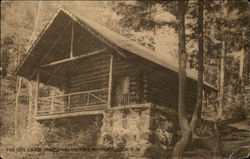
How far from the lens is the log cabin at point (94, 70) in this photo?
1241 cm

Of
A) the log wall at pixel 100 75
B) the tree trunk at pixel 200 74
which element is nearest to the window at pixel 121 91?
the log wall at pixel 100 75

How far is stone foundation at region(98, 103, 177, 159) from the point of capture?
1020cm

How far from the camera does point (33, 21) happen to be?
24.1 m

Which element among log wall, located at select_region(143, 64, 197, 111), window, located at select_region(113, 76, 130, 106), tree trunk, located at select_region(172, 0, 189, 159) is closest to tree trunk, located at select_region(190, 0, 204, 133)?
tree trunk, located at select_region(172, 0, 189, 159)

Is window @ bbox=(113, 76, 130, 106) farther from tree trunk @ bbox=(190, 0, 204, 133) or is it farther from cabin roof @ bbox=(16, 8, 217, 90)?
tree trunk @ bbox=(190, 0, 204, 133)

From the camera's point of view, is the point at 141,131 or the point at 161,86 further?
the point at 161,86

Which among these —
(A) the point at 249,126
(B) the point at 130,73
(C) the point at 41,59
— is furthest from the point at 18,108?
(A) the point at 249,126

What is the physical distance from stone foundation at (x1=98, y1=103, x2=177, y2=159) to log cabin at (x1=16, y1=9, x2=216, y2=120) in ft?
2.92

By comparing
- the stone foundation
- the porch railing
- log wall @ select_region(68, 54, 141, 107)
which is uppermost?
log wall @ select_region(68, 54, 141, 107)

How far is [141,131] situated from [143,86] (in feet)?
8.84

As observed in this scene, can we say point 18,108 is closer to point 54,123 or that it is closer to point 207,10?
point 54,123

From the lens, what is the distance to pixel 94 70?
14.4m

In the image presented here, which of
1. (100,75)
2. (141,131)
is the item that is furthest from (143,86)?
(141,131)

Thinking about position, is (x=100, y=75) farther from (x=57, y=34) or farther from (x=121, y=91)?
(x=57, y=34)
